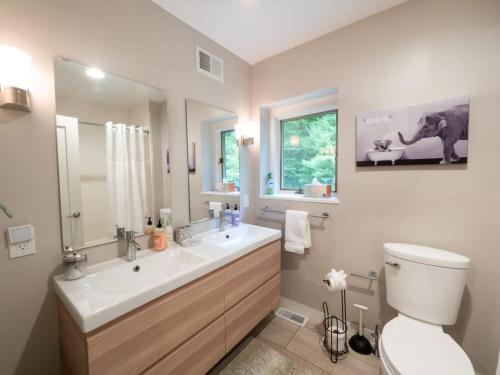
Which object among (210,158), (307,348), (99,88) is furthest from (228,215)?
(99,88)

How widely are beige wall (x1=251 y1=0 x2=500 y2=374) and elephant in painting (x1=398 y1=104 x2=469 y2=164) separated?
5 cm

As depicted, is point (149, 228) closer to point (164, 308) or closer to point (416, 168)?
point (164, 308)

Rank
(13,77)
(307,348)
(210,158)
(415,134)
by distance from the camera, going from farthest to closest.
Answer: (210,158) → (307,348) → (415,134) → (13,77)

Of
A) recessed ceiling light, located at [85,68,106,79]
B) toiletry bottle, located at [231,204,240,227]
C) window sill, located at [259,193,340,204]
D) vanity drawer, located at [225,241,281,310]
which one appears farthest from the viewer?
toiletry bottle, located at [231,204,240,227]

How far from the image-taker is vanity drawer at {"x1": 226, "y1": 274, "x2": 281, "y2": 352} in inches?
56.3

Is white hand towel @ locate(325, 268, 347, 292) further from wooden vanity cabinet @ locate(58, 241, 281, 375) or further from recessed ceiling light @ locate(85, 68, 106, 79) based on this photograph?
recessed ceiling light @ locate(85, 68, 106, 79)

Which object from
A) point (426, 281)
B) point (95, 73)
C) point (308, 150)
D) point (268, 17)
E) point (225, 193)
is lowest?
point (426, 281)

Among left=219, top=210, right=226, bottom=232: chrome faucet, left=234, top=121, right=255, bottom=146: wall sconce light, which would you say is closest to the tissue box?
left=234, top=121, right=255, bottom=146: wall sconce light

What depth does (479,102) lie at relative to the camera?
1.29m

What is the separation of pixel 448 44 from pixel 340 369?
2.29 meters

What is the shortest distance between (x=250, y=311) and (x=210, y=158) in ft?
4.32

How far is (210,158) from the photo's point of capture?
77.9 inches

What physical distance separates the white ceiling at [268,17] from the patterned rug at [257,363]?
101 inches

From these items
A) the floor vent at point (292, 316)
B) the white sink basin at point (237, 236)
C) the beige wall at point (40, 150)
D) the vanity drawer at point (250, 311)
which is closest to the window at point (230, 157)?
the white sink basin at point (237, 236)
